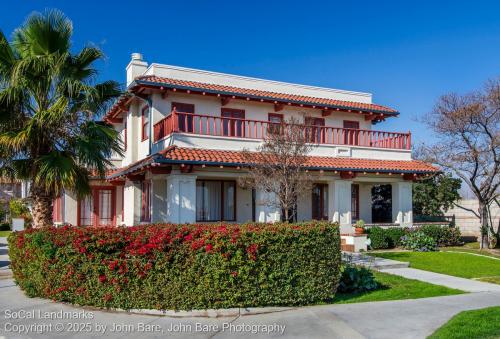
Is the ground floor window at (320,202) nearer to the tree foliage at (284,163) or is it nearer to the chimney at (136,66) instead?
the tree foliage at (284,163)

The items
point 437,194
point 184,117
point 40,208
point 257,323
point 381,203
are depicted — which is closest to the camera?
point 257,323

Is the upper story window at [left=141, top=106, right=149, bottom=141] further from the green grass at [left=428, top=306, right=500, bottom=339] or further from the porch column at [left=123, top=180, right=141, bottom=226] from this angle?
the green grass at [left=428, top=306, right=500, bottom=339]

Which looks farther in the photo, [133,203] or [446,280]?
[133,203]

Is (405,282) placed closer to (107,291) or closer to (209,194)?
(107,291)

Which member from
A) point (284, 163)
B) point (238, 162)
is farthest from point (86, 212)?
point (284, 163)

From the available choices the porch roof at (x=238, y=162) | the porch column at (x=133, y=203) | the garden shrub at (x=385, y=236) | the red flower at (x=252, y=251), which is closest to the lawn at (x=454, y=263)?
the garden shrub at (x=385, y=236)

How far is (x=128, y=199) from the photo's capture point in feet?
68.5

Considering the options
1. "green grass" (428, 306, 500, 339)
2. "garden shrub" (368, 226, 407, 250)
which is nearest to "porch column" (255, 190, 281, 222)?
"garden shrub" (368, 226, 407, 250)

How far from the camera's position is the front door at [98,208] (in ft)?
74.6

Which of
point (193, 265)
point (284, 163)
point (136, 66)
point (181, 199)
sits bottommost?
point (193, 265)

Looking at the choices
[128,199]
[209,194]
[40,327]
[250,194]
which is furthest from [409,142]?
[40,327]

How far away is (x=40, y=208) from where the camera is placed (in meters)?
12.2

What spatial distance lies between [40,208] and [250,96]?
32.4 feet

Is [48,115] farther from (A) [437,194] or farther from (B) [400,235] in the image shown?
(A) [437,194]
